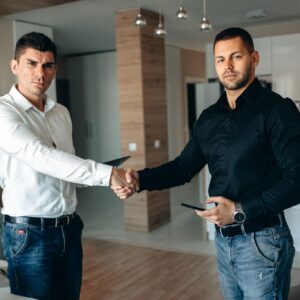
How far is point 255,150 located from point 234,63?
1.04 feet

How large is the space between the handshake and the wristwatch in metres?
0.54

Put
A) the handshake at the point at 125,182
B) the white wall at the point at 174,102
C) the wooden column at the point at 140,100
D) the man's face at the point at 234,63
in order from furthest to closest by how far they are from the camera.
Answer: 1. the white wall at the point at 174,102
2. the wooden column at the point at 140,100
3. the handshake at the point at 125,182
4. the man's face at the point at 234,63

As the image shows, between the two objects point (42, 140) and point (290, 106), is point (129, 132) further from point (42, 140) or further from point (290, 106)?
point (290, 106)

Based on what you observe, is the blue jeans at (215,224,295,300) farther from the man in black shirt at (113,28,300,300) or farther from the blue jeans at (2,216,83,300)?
the blue jeans at (2,216,83,300)

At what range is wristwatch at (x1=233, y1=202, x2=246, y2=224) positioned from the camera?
55.6 inches

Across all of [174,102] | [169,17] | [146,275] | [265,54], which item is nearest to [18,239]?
[146,275]

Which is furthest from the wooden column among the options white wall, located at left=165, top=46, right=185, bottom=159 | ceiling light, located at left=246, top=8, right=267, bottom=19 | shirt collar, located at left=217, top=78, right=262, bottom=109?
shirt collar, located at left=217, top=78, right=262, bottom=109

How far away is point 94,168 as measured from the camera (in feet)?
5.41

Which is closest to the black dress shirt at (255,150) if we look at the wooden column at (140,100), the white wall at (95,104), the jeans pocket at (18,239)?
the jeans pocket at (18,239)

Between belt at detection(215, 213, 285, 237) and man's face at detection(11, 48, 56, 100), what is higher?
man's face at detection(11, 48, 56, 100)

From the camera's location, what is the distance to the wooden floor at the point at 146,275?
322cm

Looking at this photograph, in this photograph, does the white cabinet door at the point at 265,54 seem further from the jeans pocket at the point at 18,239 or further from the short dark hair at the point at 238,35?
the jeans pocket at the point at 18,239

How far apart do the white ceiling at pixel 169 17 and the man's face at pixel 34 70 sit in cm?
292

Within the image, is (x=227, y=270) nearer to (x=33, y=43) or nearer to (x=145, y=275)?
(x=33, y=43)
